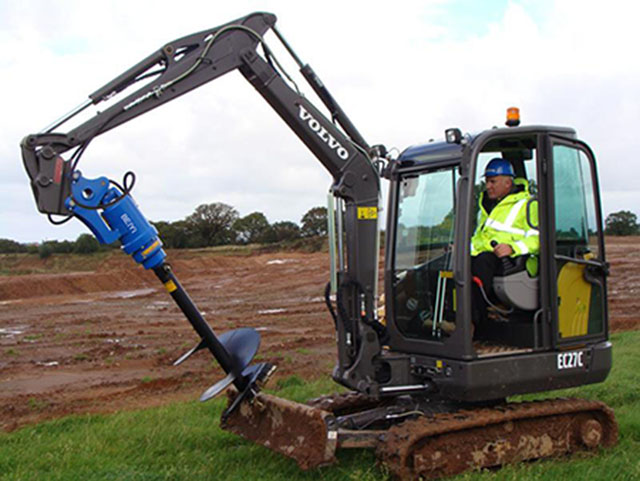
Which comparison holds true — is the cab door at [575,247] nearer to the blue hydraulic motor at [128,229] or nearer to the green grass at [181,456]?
the green grass at [181,456]

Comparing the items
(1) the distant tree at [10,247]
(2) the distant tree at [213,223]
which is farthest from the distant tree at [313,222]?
(1) the distant tree at [10,247]

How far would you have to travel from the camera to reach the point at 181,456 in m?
6.17

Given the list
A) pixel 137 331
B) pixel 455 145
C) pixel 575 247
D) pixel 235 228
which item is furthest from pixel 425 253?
pixel 235 228

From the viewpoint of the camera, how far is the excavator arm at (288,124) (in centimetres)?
545

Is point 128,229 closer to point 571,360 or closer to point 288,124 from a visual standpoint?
point 288,124

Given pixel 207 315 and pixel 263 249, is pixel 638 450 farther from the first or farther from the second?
pixel 263 249

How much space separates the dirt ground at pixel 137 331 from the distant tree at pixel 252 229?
2128 cm

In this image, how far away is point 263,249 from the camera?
4778cm

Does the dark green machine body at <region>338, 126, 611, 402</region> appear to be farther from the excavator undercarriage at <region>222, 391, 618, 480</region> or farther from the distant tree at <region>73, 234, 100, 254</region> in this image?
the distant tree at <region>73, 234, 100, 254</region>

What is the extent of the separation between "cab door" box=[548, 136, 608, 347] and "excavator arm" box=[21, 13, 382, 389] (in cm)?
146

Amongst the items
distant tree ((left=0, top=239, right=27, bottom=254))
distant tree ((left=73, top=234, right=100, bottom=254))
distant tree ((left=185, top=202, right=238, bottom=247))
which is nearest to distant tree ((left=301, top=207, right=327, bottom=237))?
distant tree ((left=185, top=202, right=238, bottom=247))

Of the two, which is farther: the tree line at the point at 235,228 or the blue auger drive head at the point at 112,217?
the tree line at the point at 235,228

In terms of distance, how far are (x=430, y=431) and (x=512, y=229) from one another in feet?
5.81

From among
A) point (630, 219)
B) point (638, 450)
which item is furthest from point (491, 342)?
point (630, 219)
